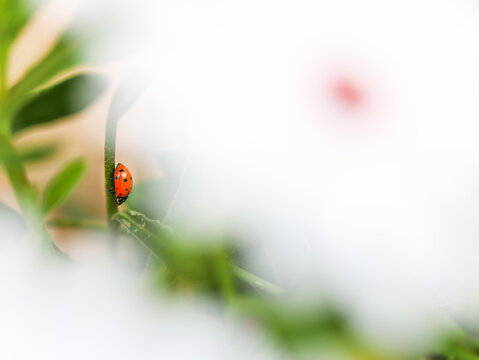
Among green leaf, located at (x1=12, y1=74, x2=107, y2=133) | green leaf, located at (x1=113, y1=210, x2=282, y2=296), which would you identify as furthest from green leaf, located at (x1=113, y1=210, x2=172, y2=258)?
green leaf, located at (x1=12, y1=74, x2=107, y2=133)

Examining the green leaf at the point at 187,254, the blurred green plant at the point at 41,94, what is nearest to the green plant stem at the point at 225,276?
the green leaf at the point at 187,254

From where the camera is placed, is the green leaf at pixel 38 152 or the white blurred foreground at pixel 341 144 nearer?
the white blurred foreground at pixel 341 144

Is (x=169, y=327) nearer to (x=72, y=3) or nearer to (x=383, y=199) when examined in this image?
(x=383, y=199)

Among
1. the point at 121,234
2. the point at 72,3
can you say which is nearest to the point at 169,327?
the point at 121,234

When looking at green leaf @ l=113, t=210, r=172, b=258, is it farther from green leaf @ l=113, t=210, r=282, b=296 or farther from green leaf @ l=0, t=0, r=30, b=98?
green leaf @ l=0, t=0, r=30, b=98

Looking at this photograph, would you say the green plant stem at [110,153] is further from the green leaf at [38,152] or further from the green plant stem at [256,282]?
the green leaf at [38,152]

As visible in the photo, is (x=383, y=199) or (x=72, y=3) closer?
(x=383, y=199)

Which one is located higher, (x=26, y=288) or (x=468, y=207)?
(x=468, y=207)
